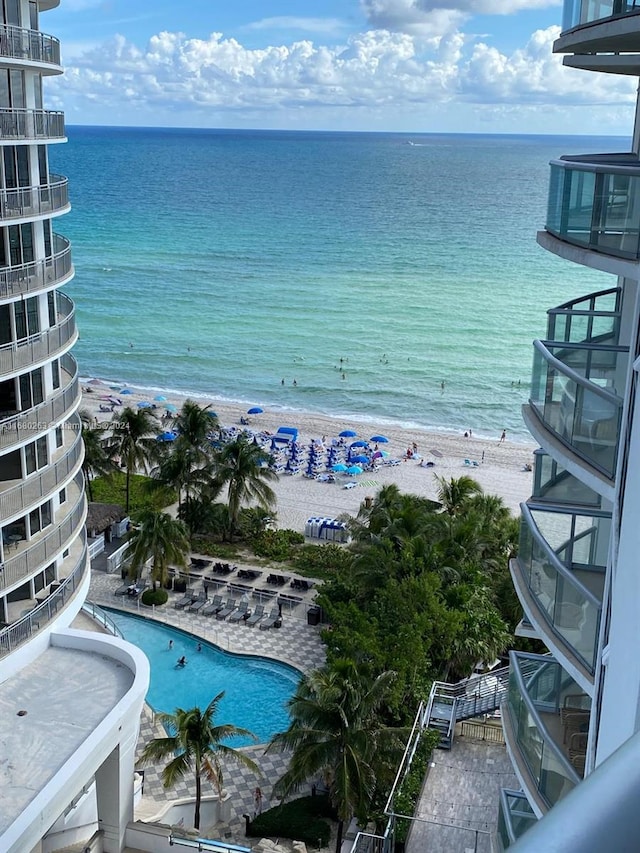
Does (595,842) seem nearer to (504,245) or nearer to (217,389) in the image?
(217,389)

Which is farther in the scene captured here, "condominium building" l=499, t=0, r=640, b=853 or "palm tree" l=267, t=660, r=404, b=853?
"palm tree" l=267, t=660, r=404, b=853

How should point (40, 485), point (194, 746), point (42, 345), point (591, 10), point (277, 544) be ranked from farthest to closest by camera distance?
point (277, 544) → point (40, 485) → point (42, 345) → point (194, 746) → point (591, 10)

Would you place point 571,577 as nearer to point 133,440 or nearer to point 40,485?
point 40,485

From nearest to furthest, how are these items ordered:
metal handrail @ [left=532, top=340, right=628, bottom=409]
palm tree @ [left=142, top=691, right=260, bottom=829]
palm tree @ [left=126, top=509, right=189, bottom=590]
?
1. metal handrail @ [left=532, top=340, right=628, bottom=409]
2. palm tree @ [left=142, top=691, right=260, bottom=829]
3. palm tree @ [left=126, top=509, right=189, bottom=590]

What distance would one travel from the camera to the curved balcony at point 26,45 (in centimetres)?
2066

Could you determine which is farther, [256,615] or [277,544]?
[277,544]

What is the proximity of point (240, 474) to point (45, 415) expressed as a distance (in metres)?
18.6

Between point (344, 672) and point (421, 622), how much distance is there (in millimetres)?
5750

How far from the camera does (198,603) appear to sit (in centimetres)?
3700

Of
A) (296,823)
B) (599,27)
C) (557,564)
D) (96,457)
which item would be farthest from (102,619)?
(599,27)

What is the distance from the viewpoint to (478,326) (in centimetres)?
10131

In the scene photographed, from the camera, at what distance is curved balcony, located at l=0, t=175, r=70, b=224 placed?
21141mm

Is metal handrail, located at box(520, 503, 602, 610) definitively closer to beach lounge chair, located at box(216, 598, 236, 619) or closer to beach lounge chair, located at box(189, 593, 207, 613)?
beach lounge chair, located at box(216, 598, 236, 619)

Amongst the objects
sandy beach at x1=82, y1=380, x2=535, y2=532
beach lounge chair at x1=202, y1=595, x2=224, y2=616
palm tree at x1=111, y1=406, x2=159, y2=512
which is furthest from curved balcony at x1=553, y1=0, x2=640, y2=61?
sandy beach at x1=82, y1=380, x2=535, y2=532
